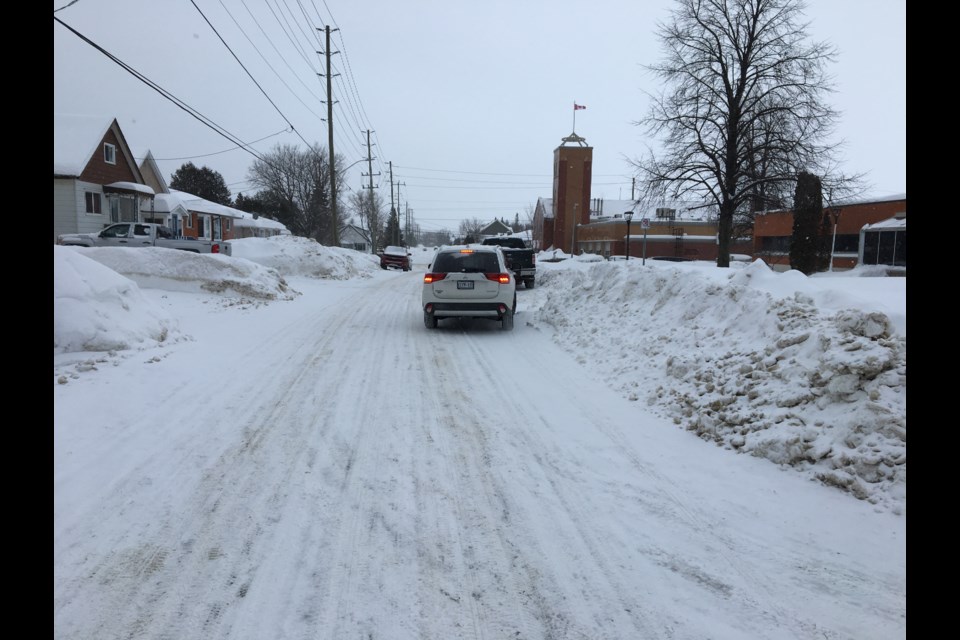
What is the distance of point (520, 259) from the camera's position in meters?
24.1

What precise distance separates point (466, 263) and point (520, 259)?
1197 cm

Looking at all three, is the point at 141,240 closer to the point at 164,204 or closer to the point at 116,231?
the point at 116,231

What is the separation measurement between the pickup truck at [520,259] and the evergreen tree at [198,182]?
64.8 meters

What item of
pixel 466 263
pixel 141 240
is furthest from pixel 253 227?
pixel 466 263

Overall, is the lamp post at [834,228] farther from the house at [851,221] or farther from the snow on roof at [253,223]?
the snow on roof at [253,223]

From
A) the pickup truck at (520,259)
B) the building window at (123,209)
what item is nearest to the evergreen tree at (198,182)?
the building window at (123,209)

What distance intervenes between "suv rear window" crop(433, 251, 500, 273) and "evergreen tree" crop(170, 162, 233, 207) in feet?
245

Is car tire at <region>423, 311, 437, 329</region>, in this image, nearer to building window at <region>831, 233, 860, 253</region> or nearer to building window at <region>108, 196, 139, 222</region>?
building window at <region>108, 196, 139, 222</region>

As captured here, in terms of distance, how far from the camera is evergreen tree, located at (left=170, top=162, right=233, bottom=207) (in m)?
75.8

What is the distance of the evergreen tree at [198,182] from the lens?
75.8 metres
